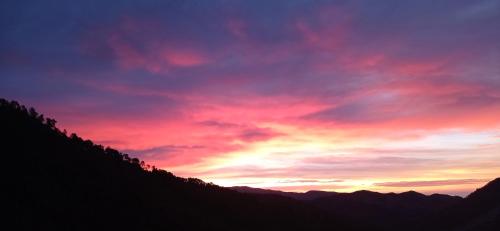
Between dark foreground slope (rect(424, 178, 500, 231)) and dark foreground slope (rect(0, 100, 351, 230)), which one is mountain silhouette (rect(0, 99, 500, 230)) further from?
dark foreground slope (rect(424, 178, 500, 231))

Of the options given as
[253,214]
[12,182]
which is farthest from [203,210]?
[12,182]

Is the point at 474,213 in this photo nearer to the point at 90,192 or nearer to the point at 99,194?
the point at 99,194

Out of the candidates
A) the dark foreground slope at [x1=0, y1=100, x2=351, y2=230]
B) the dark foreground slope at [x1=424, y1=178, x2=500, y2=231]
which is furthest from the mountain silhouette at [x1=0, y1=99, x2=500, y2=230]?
the dark foreground slope at [x1=424, y1=178, x2=500, y2=231]

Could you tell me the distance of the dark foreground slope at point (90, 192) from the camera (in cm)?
4869

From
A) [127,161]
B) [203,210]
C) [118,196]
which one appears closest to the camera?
[118,196]

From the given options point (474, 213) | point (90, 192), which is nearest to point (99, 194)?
point (90, 192)

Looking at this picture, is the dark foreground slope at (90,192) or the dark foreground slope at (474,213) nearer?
the dark foreground slope at (90,192)

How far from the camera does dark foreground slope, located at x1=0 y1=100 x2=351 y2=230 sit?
160ft

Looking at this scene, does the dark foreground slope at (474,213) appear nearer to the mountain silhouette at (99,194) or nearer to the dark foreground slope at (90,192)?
the mountain silhouette at (99,194)

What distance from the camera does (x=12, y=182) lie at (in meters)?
49.7

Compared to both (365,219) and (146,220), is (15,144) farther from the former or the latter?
(365,219)

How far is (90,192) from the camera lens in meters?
59.3

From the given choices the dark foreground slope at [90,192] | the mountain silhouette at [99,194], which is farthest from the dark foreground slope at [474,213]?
the dark foreground slope at [90,192]

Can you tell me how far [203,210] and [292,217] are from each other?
3601cm
